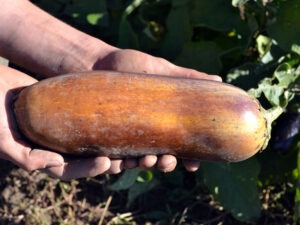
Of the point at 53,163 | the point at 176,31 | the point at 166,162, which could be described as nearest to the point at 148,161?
the point at 166,162

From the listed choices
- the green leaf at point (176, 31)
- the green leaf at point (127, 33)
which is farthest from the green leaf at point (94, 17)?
the green leaf at point (176, 31)

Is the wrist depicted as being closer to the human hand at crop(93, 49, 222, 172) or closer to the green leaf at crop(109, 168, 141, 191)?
the human hand at crop(93, 49, 222, 172)

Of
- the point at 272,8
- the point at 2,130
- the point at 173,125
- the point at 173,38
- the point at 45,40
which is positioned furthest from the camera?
the point at 173,38

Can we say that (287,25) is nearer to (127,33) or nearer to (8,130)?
(127,33)

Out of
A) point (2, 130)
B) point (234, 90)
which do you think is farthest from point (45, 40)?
point (234, 90)

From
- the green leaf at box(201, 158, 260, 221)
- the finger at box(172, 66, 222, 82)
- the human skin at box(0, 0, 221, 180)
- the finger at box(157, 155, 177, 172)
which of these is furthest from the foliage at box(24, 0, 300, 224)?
the finger at box(157, 155, 177, 172)

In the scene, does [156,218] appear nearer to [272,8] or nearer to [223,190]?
[223,190]
